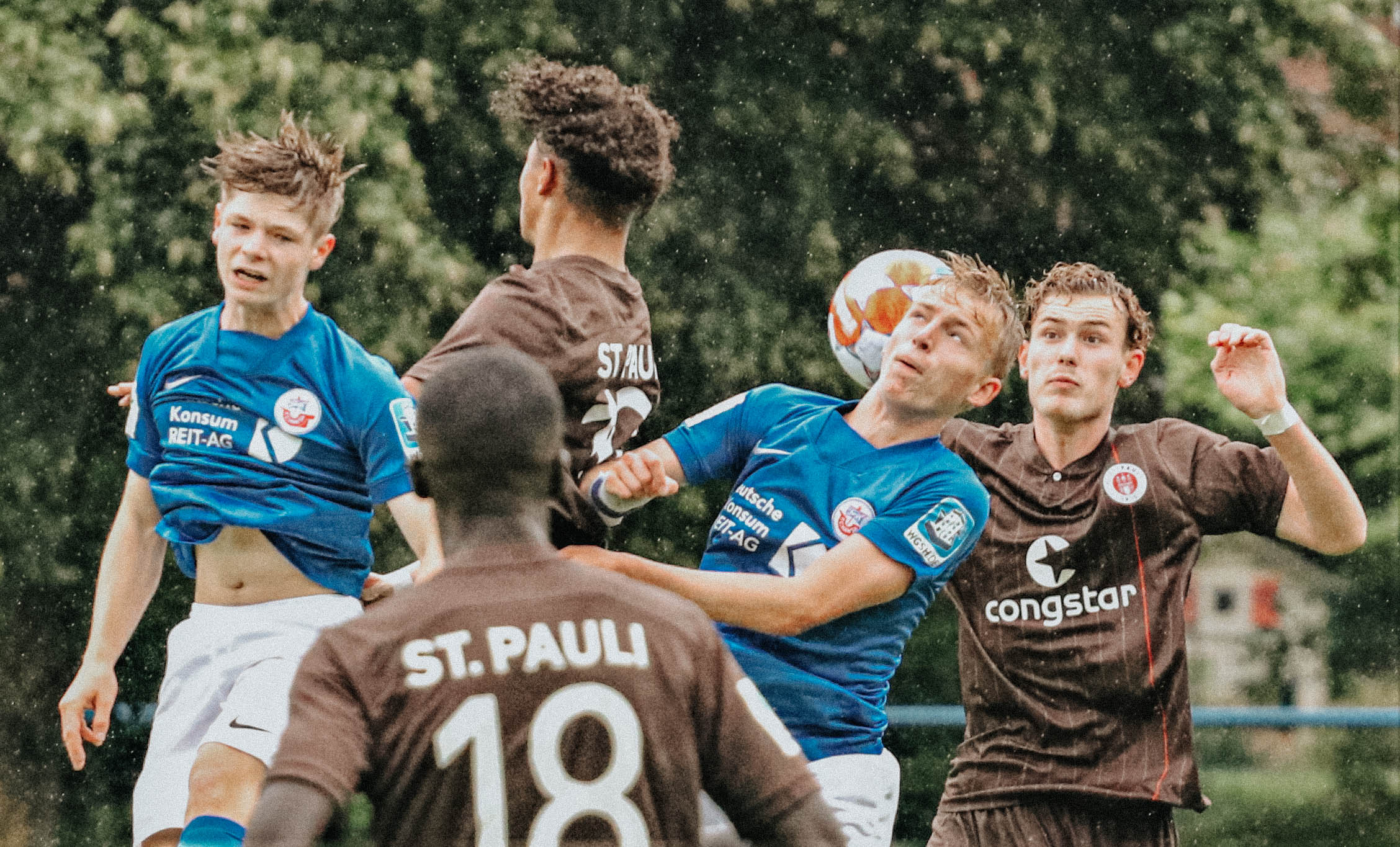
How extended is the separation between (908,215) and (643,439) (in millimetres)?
2475

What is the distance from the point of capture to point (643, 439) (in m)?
10.3

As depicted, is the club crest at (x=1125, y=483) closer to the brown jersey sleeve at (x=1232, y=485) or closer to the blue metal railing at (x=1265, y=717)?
the brown jersey sleeve at (x=1232, y=485)

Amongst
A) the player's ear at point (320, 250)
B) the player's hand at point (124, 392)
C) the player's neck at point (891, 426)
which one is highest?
the player's ear at point (320, 250)

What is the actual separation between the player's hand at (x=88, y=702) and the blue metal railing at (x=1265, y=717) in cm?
367

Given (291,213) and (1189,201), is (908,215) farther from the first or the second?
(291,213)

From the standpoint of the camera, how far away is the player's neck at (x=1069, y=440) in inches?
196

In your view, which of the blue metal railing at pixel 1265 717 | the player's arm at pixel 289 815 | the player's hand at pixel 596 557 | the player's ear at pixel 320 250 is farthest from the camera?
the blue metal railing at pixel 1265 717

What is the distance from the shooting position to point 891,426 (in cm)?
424

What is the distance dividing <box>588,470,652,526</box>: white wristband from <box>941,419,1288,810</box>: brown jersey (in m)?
1.42

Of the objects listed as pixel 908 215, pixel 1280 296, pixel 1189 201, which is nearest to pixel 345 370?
pixel 908 215

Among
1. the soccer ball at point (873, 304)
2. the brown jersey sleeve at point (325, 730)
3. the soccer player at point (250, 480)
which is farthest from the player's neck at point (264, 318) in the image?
the brown jersey sleeve at point (325, 730)

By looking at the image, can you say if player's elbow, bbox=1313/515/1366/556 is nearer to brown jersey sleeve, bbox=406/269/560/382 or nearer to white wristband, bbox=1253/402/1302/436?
white wristband, bbox=1253/402/1302/436

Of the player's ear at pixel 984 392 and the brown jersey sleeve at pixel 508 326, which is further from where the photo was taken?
the player's ear at pixel 984 392

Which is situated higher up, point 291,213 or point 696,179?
point 696,179
